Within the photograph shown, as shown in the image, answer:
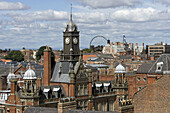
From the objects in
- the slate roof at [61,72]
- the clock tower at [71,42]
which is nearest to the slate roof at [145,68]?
the clock tower at [71,42]

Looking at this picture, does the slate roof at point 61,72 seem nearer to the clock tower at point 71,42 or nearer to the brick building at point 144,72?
the clock tower at point 71,42

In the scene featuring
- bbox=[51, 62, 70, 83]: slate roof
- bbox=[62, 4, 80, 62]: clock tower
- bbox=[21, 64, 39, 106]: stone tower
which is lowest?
bbox=[21, 64, 39, 106]: stone tower

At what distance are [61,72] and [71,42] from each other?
6.63 m

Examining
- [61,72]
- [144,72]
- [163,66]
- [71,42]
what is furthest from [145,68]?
[61,72]

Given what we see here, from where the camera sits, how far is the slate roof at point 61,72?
65.8 meters

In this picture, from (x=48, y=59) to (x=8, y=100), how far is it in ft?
38.5

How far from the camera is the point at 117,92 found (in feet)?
234

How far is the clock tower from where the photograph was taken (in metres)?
69.5

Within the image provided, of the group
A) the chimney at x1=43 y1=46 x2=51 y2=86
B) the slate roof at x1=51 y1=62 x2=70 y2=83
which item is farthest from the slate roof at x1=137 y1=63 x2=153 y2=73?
the chimney at x1=43 y1=46 x2=51 y2=86

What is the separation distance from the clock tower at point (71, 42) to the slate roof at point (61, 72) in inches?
87.8

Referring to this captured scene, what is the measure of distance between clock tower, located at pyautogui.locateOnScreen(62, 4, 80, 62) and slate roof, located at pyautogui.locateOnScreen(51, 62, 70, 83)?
2.23 m

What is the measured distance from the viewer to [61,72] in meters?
66.8

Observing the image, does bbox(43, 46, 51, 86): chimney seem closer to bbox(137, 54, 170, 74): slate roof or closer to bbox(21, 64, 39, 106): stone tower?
bbox(21, 64, 39, 106): stone tower

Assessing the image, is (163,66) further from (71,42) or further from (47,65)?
(47,65)
